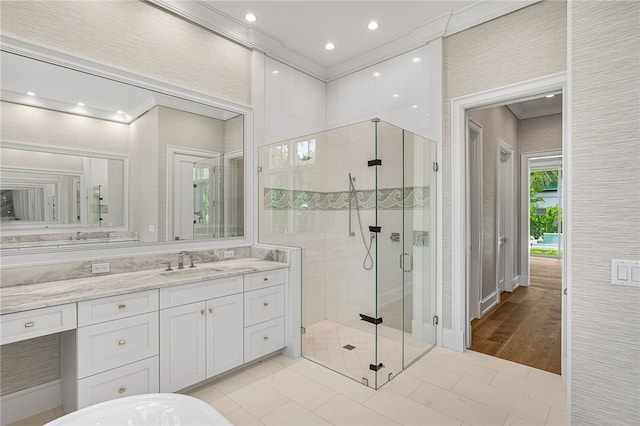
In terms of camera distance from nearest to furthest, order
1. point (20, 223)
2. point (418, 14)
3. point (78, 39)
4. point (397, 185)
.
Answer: point (20, 223) < point (78, 39) < point (397, 185) < point (418, 14)

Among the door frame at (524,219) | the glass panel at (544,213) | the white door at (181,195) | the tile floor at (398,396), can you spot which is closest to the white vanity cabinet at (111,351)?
the tile floor at (398,396)

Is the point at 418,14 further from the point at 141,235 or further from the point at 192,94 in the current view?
the point at 141,235

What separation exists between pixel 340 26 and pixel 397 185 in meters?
1.73

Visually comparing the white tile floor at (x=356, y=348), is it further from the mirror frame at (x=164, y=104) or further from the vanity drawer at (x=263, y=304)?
the mirror frame at (x=164, y=104)

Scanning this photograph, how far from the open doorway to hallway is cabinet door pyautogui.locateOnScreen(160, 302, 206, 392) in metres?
2.43

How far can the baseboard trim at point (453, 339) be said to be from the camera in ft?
9.75

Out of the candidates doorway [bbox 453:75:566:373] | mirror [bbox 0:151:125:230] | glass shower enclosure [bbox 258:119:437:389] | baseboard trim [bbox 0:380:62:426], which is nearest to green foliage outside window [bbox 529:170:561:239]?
doorway [bbox 453:75:566:373]

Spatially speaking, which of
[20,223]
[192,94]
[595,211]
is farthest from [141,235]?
[595,211]

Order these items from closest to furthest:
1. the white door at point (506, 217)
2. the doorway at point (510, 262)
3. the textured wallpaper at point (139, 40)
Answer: the textured wallpaper at point (139, 40) < the doorway at point (510, 262) < the white door at point (506, 217)

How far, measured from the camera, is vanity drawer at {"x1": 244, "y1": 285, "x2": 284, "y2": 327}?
2596mm

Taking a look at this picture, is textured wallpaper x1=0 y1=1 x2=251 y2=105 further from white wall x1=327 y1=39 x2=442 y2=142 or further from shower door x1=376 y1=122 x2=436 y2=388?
shower door x1=376 y1=122 x2=436 y2=388

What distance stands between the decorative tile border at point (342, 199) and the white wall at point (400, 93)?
0.67 m

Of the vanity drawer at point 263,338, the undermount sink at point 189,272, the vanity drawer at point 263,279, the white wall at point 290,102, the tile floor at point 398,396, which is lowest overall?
the tile floor at point 398,396

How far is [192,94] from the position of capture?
2832 mm
